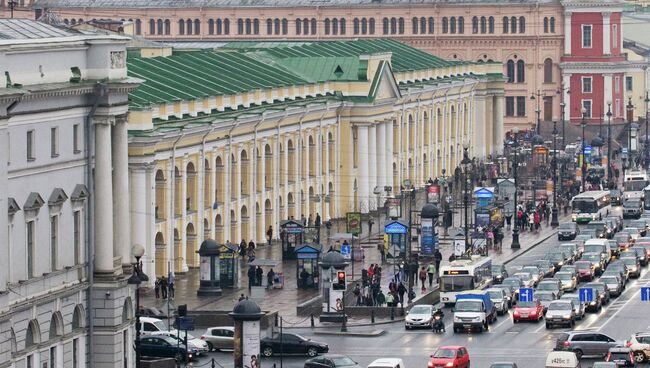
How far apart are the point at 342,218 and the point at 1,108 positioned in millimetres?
73407

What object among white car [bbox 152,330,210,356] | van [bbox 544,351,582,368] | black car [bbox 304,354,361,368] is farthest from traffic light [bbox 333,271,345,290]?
van [bbox 544,351,582,368]

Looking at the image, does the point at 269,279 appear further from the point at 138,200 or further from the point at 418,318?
the point at 418,318

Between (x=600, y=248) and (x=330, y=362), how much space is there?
39.3 m

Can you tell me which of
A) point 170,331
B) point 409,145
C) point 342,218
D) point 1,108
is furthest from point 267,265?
point 409,145

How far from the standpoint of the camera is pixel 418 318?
328 feet

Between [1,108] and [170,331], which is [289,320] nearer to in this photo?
[170,331]

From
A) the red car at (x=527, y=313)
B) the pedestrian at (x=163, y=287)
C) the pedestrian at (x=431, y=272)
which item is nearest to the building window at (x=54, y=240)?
the pedestrian at (x=163, y=287)

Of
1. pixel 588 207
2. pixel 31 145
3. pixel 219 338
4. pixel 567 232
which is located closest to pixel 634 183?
pixel 588 207

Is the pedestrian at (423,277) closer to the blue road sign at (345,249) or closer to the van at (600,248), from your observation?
the blue road sign at (345,249)

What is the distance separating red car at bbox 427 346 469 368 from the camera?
283ft

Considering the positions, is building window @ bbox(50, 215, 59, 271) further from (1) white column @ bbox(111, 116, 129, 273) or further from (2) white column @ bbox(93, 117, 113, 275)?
(1) white column @ bbox(111, 116, 129, 273)

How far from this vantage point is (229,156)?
4973 inches

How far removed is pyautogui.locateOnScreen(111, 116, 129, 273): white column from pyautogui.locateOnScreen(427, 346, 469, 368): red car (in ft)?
35.5

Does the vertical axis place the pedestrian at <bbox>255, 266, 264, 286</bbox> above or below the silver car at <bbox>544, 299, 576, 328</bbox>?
above
